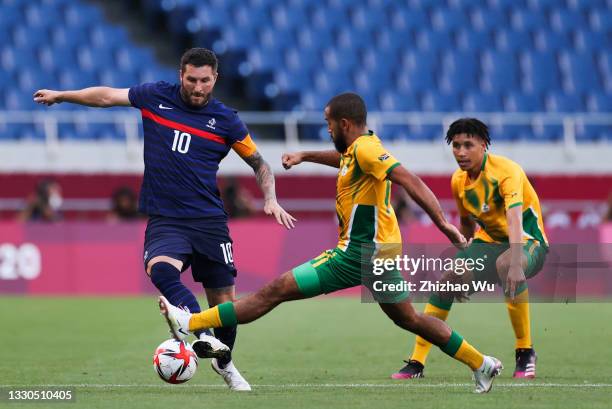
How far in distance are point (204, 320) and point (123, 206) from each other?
440 inches

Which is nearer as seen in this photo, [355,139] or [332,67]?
[355,139]

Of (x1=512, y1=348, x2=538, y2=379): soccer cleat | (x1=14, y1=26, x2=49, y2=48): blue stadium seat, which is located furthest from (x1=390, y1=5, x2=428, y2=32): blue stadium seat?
(x1=512, y1=348, x2=538, y2=379): soccer cleat

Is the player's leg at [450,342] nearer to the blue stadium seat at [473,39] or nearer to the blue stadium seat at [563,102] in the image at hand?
Result: the blue stadium seat at [563,102]

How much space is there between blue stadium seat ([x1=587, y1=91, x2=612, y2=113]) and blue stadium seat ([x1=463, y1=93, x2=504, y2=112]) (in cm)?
186

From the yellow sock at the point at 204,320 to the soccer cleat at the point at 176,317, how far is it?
0.03 m

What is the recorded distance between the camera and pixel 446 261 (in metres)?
9.09

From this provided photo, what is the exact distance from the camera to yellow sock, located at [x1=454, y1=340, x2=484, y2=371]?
8078 mm

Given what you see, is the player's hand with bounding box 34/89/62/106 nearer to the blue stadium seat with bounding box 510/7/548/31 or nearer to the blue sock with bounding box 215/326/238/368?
the blue sock with bounding box 215/326/238/368

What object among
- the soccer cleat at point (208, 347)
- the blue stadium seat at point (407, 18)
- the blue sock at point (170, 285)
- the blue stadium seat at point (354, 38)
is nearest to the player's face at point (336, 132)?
the blue sock at point (170, 285)

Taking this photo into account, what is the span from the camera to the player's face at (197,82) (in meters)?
8.30

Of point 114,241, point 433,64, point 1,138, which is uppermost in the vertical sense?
point 433,64

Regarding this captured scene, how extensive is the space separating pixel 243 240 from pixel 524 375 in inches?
392

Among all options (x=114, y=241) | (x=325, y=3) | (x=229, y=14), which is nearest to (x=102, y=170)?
(x=114, y=241)

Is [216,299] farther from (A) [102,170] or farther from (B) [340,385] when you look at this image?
(A) [102,170]
